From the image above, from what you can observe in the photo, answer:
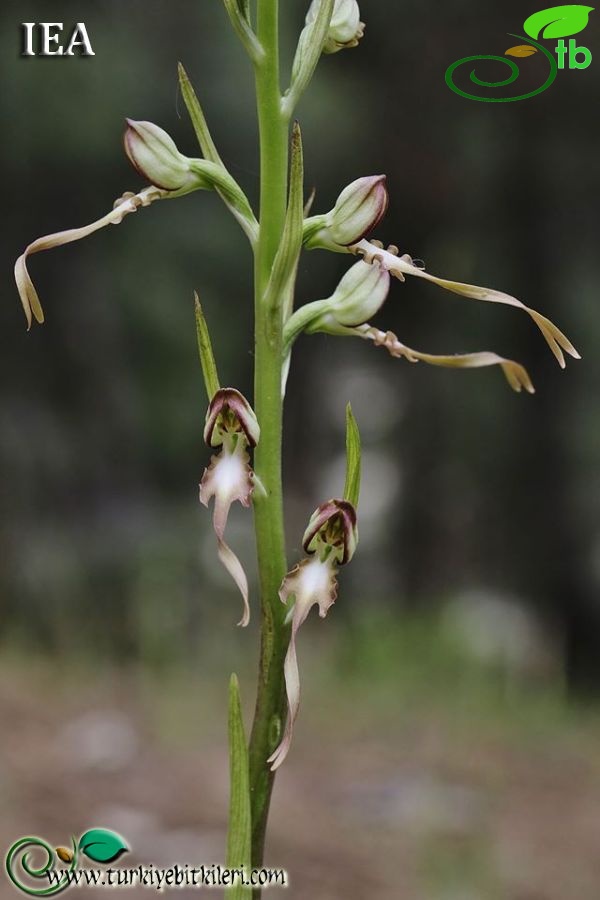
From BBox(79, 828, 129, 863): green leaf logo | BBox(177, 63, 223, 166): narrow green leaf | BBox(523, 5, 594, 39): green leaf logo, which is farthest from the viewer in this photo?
BBox(523, 5, 594, 39): green leaf logo

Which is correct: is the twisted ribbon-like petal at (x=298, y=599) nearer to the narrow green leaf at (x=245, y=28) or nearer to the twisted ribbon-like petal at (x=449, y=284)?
the twisted ribbon-like petal at (x=449, y=284)

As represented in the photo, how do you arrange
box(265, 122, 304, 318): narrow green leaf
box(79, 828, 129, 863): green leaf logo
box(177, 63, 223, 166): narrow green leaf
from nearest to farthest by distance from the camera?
box(265, 122, 304, 318): narrow green leaf → box(177, 63, 223, 166): narrow green leaf → box(79, 828, 129, 863): green leaf logo

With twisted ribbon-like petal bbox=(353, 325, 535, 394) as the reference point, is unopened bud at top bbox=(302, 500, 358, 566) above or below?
below

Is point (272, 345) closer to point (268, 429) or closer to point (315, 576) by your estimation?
point (268, 429)

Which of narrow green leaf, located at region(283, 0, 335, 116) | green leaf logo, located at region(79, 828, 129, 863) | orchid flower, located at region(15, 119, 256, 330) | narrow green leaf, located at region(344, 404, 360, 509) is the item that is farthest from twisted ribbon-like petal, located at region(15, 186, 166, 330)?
green leaf logo, located at region(79, 828, 129, 863)

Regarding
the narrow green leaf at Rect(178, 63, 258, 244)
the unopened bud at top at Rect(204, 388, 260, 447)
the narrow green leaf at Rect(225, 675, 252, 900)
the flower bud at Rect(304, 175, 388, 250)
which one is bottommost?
the narrow green leaf at Rect(225, 675, 252, 900)

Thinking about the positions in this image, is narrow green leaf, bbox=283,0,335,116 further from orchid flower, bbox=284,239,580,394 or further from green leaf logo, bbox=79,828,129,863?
green leaf logo, bbox=79,828,129,863

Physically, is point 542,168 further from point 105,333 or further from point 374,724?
point 374,724
